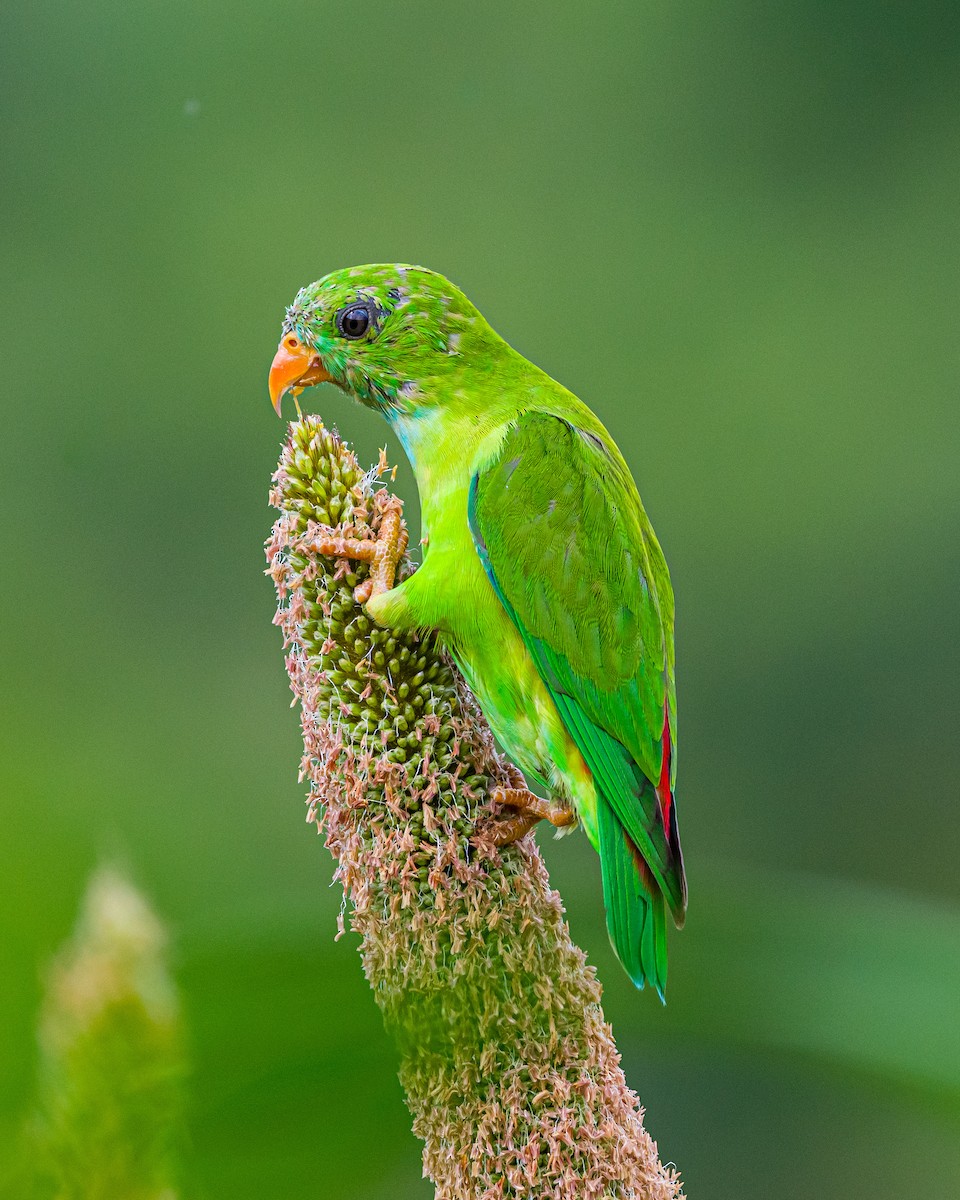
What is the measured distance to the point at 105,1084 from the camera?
1.82 feet

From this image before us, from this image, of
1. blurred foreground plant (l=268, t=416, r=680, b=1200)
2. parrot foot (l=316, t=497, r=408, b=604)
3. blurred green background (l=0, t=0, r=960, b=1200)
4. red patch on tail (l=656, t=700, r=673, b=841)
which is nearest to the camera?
blurred foreground plant (l=268, t=416, r=680, b=1200)

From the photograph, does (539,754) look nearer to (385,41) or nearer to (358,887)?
(358,887)

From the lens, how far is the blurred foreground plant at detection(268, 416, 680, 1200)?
1.42 meters

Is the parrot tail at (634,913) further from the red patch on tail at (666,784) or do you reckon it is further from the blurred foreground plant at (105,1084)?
the blurred foreground plant at (105,1084)

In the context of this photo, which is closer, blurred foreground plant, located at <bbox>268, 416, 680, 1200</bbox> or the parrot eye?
blurred foreground plant, located at <bbox>268, 416, 680, 1200</bbox>

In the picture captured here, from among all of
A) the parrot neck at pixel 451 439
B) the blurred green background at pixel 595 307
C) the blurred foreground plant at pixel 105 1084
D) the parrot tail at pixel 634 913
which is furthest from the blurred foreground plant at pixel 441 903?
the blurred green background at pixel 595 307

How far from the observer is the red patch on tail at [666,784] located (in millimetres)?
1796

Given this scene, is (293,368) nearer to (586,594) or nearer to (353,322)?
(353,322)

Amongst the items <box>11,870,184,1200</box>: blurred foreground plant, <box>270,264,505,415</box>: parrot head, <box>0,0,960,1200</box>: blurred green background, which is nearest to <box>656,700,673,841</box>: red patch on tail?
<box>270,264,505,415</box>: parrot head

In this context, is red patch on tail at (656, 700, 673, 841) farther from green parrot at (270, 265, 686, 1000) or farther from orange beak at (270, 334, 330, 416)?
orange beak at (270, 334, 330, 416)

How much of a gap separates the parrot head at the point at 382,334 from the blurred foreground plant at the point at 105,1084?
5.02 feet

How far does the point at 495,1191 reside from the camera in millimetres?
1383

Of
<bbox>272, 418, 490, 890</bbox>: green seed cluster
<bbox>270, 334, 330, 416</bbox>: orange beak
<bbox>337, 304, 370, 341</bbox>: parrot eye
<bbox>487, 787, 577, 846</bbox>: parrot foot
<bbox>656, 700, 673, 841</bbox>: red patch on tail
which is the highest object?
<bbox>337, 304, 370, 341</bbox>: parrot eye

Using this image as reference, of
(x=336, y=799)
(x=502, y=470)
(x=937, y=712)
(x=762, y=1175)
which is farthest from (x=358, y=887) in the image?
(x=937, y=712)
